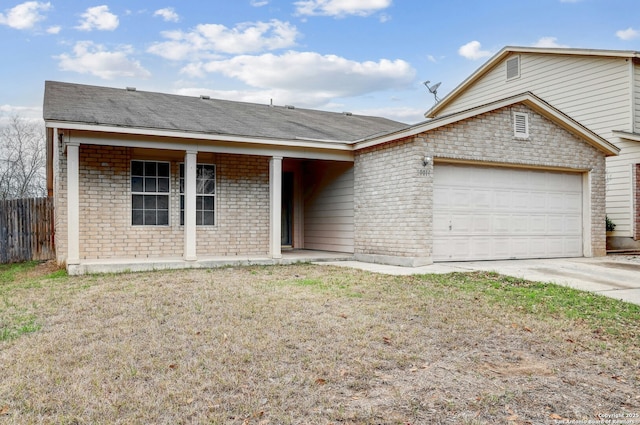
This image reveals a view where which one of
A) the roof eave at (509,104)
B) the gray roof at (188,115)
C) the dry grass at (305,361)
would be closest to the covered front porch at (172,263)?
the dry grass at (305,361)

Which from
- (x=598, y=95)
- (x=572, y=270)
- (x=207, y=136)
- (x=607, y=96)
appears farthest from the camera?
(x=598, y=95)

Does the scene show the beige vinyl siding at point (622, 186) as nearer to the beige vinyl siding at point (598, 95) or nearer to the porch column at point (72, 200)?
the beige vinyl siding at point (598, 95)

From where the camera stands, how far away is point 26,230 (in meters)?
14.1

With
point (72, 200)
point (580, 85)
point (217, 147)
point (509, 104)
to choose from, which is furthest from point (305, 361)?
point (580, 85)

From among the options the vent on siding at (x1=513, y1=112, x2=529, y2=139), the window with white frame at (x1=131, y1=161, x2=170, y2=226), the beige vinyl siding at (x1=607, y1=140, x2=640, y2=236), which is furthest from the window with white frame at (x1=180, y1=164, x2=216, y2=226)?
the beige vinyl siding at (x1=607, y1=140, x2=640, y2=236)

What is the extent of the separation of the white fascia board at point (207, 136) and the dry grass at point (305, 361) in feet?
10.8

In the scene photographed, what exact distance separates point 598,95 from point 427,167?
7.93 metres

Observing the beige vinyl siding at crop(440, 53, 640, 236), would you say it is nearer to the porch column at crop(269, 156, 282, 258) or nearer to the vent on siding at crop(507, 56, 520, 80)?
the vent on siding at crop(507, 56, 520, 80)

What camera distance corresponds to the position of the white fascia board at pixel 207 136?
9516 millimetres

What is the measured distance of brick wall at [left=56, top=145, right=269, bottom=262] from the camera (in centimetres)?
1120

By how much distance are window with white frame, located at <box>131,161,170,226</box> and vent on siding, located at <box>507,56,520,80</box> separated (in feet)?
41.1

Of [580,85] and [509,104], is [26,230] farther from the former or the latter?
[580,85]

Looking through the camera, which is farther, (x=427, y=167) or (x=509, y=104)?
(x=509, y=104)

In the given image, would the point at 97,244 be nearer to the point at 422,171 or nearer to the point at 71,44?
the point at 422,171
